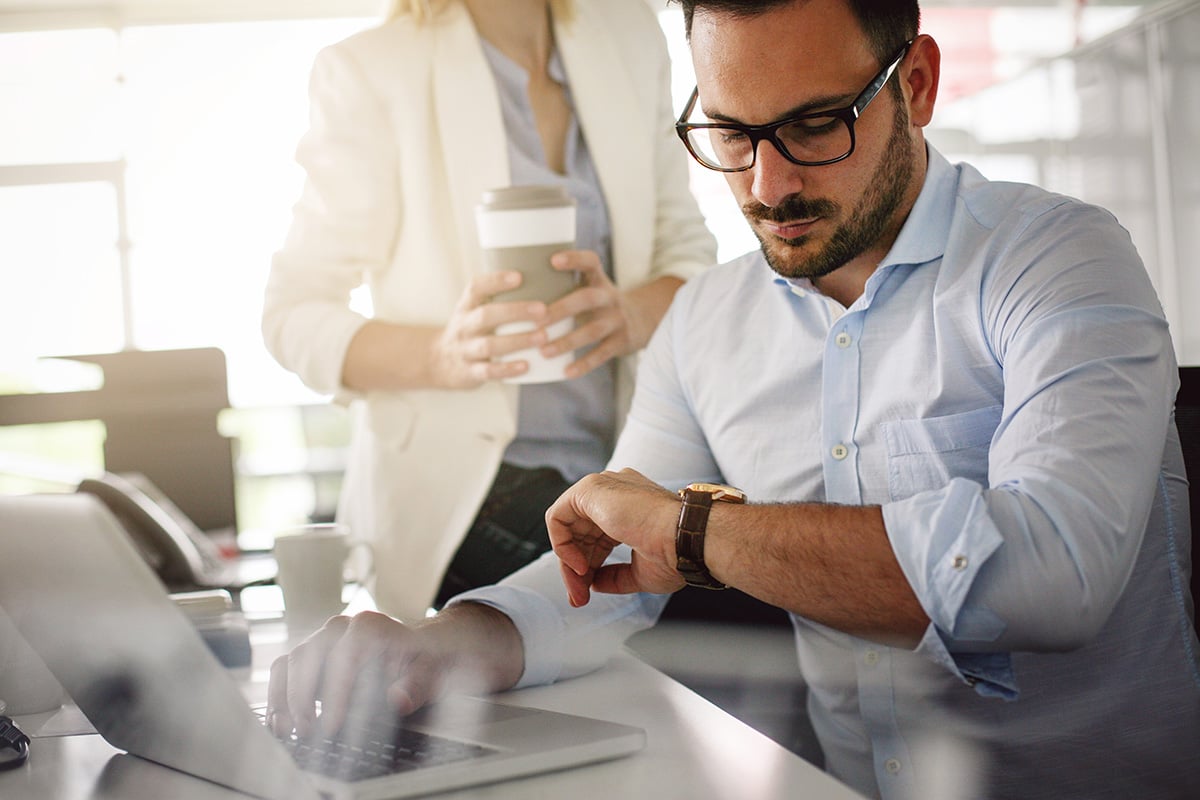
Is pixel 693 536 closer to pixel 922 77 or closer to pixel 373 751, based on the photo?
pixel 373 751

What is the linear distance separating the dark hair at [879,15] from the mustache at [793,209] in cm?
12

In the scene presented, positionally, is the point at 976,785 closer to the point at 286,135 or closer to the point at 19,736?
the point at 19,736

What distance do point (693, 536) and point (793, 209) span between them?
33cm

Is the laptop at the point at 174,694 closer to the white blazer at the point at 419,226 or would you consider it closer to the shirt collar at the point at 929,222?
the shirt collar at the point at 929,222

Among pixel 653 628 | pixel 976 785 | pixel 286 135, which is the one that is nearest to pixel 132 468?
pixel 286 135

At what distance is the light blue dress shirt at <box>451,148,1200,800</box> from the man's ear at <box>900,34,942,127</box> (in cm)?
5

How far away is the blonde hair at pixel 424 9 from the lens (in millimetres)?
1217

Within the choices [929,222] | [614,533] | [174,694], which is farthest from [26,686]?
[929,222]

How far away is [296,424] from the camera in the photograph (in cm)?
358

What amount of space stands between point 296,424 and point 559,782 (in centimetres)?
323

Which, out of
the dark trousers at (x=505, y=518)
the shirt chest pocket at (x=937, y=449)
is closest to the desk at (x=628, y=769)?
the shirt chest pocket at (x=937, y=449)

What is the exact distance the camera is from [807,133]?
32.7 inches

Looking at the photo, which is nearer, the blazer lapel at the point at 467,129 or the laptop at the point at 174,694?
the laptop at the point at 174,694

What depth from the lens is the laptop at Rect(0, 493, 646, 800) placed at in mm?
500
